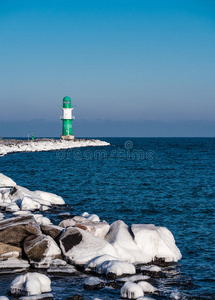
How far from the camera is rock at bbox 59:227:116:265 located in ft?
29.0

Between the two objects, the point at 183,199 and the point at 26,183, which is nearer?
the point at 183,199

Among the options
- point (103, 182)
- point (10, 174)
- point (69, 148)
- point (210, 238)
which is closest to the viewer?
point (210, 238)

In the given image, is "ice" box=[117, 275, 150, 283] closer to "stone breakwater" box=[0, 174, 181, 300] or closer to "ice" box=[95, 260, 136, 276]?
"stone breakwater" box=[0, 174, 181, 300]

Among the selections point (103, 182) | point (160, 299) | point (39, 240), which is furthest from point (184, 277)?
point (103, 182)

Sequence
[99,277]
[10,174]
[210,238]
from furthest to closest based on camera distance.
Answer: [10,174] < [210,238] < [99,277]

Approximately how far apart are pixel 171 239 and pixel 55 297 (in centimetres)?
408

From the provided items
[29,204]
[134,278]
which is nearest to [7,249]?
[134,278]

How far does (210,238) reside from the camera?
37.5ft

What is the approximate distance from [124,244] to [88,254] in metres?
1.08

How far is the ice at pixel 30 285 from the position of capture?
698cm

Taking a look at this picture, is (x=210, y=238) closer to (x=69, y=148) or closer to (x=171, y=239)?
(x=171, y=239)

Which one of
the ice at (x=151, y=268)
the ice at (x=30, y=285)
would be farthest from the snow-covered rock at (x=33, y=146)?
the ice at (x=30, y=285)
